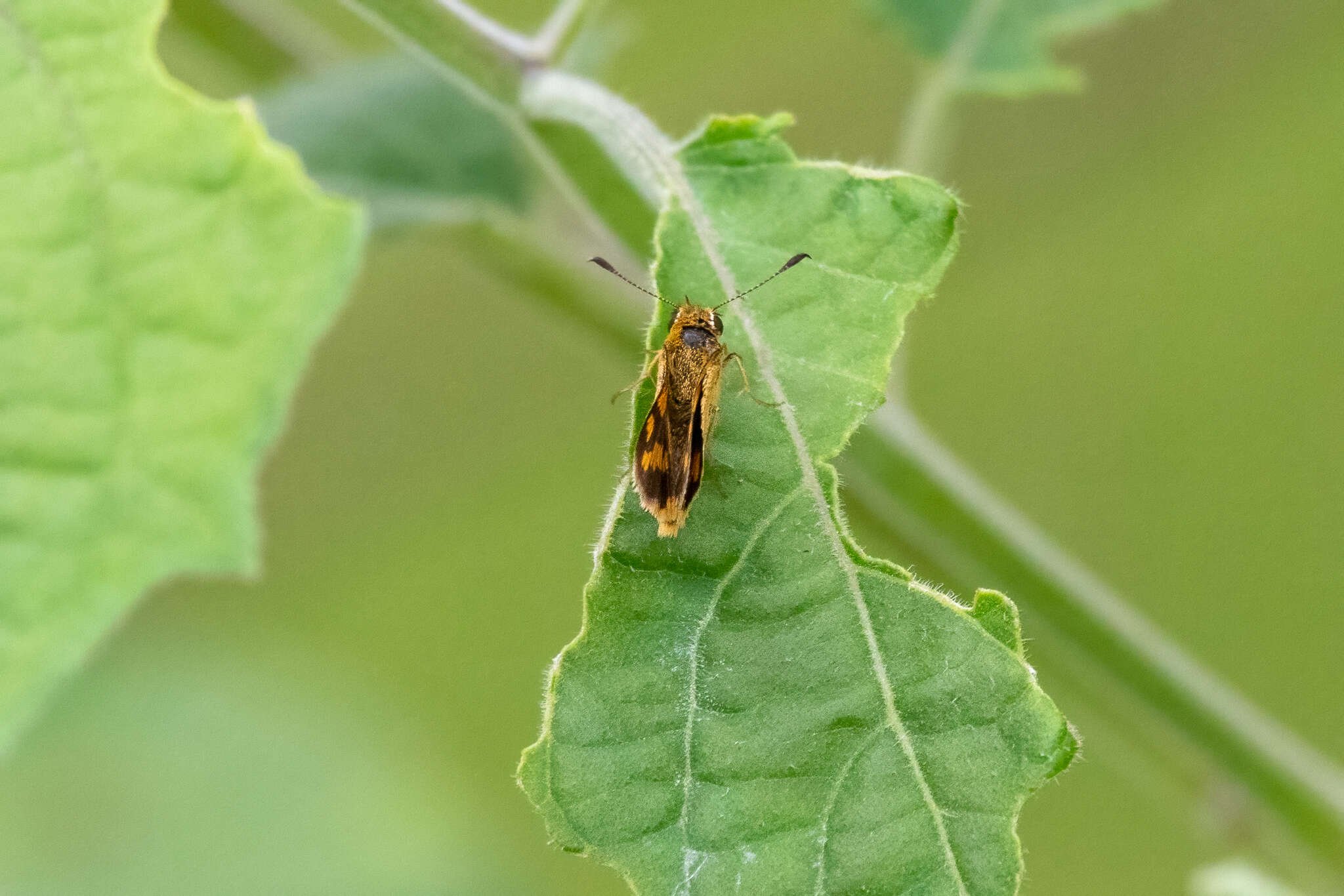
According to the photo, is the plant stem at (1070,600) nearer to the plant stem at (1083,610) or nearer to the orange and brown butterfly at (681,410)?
the plant stem at (1083,610)

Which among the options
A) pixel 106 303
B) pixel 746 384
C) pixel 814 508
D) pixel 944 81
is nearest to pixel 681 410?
pixel 746 384

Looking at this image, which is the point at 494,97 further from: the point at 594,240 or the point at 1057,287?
the point at 1057,287

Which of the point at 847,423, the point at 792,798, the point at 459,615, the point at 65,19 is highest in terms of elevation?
the point at 847,423

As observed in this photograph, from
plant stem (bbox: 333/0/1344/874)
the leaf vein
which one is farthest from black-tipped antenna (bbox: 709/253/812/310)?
plant stem (bbox: 333/0/1344/874)

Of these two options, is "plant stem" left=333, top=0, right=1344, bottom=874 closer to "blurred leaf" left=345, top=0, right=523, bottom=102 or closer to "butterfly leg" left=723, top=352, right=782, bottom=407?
"butterfly leg" left=723, top=352, right=782, bottom=407

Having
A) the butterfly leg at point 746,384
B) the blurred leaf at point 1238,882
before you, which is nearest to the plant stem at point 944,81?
the butterfly leg at point 746,384

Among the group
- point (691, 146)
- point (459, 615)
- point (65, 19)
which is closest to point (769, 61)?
point (459, 615)

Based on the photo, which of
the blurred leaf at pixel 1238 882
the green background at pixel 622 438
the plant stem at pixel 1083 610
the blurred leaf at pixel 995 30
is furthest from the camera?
the green background at pixel 622 438

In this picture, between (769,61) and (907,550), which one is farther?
(769,61)

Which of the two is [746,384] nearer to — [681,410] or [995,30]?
[681,410]
